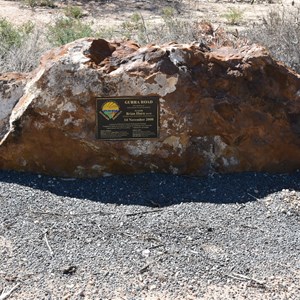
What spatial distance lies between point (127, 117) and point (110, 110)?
13cm

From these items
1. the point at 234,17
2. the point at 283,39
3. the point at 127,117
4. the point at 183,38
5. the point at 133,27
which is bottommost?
the point at 234,17

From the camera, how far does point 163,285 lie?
11.4 ft

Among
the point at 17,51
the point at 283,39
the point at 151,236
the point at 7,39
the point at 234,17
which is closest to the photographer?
the point at 151,236

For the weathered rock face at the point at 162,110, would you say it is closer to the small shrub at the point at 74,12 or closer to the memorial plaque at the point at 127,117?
the memorial plaque at the point at 127,117

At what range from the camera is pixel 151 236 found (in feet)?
13.0

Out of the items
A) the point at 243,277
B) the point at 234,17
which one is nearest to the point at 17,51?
the point at 243,277

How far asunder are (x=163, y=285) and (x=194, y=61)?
1722 millimetres

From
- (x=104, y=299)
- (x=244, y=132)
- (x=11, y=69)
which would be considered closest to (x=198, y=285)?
(x=104, y=299)

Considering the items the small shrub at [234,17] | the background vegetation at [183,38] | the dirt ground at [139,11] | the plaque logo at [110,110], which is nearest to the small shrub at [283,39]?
the background vegetation at [183,38]

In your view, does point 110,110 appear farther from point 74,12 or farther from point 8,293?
point 74,12

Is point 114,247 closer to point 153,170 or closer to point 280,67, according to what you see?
point 153,170

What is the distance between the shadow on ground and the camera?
14.5 feet

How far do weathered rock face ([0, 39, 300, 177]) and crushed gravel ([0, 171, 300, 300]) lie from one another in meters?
0.13

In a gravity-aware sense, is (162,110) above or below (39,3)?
above
